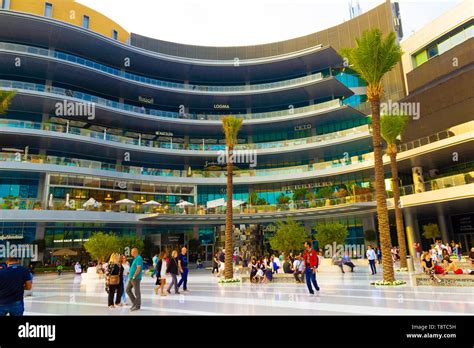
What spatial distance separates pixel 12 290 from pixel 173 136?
135ft

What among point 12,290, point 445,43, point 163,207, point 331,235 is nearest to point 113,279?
point 12,290

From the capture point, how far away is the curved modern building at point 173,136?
106ft

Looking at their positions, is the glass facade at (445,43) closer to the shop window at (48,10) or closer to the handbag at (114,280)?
the handbag at (114,280)

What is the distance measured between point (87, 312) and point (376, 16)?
47.4 metres

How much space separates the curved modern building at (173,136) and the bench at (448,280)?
516 inches

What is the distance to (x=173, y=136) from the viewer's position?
46.2 metres

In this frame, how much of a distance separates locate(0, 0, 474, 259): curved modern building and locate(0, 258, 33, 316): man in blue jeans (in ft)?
84.7

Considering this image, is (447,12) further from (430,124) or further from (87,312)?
(87,312)

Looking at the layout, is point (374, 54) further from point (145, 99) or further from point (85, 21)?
point (85, 21)

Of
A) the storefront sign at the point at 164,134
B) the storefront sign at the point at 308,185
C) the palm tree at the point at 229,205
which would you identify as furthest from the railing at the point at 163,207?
the storefront sign at the point at 164,134

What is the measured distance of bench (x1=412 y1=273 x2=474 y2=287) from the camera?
524 inches

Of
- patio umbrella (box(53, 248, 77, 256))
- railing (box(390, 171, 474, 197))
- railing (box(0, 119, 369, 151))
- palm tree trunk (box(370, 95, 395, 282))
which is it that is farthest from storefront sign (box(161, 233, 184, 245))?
palm tree trunk (box(370, 95, 395, 282))

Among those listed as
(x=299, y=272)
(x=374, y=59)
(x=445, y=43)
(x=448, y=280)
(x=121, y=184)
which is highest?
(x=445, y=43)

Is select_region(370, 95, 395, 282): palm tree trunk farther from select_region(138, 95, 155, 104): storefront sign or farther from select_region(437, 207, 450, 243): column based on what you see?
select_region(138, 95, 155, 104): storefront sign
